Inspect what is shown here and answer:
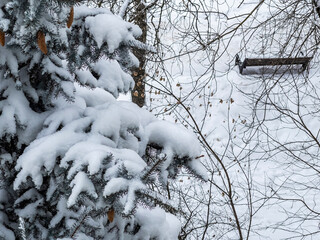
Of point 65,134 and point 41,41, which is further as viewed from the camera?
point 65,134

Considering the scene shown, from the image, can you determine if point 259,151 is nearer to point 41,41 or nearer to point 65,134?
point 65,134

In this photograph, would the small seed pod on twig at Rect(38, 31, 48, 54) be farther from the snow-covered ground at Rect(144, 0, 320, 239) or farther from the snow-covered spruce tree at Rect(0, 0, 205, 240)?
the snow-covered ground at Rect(144, 0, 320, 239)

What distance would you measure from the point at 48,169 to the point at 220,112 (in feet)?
36.5

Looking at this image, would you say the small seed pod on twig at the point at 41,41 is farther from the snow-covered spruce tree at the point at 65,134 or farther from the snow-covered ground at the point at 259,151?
the snow-covered ground at the point at 259,151

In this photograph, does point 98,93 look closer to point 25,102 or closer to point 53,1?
point 25,102

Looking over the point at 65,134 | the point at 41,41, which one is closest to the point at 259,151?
the point at 65,134

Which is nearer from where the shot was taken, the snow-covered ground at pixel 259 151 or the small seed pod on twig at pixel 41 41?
the small seed pod on twig at pixel 41 41

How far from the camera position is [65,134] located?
1.97m

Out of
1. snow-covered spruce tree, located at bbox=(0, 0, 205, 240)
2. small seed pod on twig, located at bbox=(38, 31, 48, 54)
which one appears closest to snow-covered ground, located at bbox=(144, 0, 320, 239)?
snow-covered spruce tree, located at bbox=(0, 0, 205, 240)

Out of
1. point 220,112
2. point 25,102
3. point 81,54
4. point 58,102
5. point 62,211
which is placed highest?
point 220,112

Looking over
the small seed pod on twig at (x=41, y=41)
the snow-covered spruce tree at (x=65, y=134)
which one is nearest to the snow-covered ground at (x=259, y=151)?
the snow-covered spruce tree at (x=65, y=134)

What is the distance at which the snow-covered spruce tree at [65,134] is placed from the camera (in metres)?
1.72

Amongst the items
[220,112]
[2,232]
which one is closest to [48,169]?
[2,232]

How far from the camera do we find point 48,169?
6.02 feet
